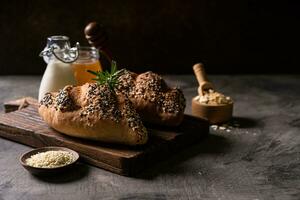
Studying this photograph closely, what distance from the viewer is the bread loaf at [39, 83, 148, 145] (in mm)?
1038

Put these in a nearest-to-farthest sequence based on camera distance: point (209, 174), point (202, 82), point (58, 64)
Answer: point (209, 174)
point (58, 64)
point (202, 82)

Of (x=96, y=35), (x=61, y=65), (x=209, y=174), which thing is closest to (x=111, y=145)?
(x=209, y=174)

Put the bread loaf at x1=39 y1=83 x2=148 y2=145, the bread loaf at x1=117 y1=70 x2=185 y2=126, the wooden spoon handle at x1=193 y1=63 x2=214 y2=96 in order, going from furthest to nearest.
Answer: the wooden spoon handle at x1=193 y1=63 x2=214 y2=96 < the bread loaf at x1=117 y1=70 x2=185 y2=126 < the bread loaf at x1=39 y1=83 x2=148 y2=145

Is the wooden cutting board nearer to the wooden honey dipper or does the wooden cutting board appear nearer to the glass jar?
the glass jar

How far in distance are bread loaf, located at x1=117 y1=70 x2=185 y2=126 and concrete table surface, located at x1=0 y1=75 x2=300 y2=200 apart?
0.29 feet

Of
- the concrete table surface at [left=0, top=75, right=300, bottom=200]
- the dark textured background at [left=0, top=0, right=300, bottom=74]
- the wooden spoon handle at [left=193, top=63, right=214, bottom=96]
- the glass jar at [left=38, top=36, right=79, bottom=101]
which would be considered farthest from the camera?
the dark textured background at [left=0, top=0, right=300, bottom=74]

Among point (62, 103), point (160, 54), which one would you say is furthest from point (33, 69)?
point (62, 103)

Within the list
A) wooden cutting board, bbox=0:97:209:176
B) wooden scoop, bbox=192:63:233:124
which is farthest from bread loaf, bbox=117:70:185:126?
wooden scoop, bbox=192:63:233:124

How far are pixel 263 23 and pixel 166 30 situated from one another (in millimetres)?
396

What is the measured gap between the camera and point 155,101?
3.85 ft

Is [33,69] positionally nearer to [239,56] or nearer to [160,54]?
[160,54]

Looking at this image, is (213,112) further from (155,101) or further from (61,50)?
(61,50)

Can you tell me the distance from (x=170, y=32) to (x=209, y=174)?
111 cm

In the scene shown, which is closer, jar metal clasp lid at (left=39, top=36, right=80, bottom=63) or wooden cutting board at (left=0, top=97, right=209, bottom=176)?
wooden cutting board at (left=0, top=97, right=209, bottom=176)
